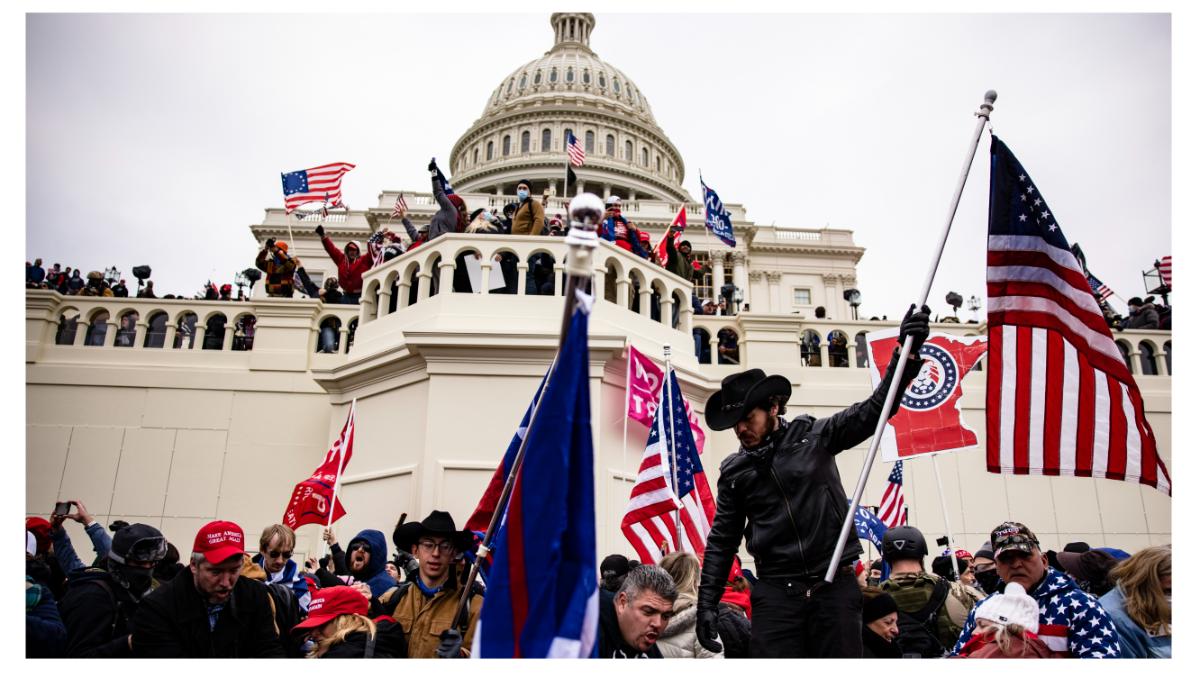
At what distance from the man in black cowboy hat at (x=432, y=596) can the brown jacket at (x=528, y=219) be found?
668 centimetres

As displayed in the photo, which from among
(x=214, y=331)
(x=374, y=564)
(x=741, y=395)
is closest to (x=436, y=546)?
(x=374, y=564)

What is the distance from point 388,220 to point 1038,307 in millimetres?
53543

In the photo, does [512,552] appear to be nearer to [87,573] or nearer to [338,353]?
[87,573]

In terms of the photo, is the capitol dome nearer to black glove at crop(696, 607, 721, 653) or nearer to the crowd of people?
the crowd of people

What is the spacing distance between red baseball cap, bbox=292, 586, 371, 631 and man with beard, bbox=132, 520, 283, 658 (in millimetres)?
266

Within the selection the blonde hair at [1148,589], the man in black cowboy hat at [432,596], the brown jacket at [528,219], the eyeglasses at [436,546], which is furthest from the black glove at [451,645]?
the brown jacket at [528,219]

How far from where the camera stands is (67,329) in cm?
1216

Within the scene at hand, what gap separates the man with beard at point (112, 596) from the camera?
4188mm

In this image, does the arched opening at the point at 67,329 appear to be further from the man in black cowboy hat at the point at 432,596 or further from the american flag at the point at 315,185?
the man in black cowboy hat at the point at 432,596

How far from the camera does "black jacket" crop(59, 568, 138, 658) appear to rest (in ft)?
13.5

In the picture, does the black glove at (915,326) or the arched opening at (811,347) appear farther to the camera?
the arched opening at (811,347)

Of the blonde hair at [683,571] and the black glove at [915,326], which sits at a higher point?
the black glove at [915,326]

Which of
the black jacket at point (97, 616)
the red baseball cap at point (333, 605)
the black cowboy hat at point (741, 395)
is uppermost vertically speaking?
the black cowboy hat at point (741, 395)

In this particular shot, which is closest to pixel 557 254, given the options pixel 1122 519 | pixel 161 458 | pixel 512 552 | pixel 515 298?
pixel 515 298
